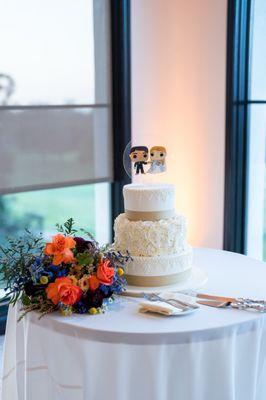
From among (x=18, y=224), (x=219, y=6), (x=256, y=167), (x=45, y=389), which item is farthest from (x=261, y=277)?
(x=219, y=6)

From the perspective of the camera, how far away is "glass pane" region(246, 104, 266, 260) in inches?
138

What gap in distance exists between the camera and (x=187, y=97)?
377 centimetres

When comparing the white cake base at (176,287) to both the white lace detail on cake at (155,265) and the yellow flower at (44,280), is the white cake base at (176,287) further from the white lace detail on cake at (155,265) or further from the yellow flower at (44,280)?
the yellow flower at (44,280)

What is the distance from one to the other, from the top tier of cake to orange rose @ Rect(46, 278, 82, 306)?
410mm

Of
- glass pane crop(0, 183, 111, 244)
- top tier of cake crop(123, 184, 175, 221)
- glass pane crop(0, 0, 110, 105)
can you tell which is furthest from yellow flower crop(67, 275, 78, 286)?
glass pane crop(0, 0, 110, 105)

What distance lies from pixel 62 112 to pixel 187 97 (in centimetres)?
94

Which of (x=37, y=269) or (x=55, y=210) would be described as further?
(x=55, y=210)

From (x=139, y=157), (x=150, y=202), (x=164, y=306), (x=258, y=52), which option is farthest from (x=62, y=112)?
(x=164, y=306)

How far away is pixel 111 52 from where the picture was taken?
365 cm

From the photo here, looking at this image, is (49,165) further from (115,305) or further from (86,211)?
(115,305)

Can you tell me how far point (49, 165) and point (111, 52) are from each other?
931mm

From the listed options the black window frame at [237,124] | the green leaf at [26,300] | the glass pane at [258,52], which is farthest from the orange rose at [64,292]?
the glass pane at [258,52]

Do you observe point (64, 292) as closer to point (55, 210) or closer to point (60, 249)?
point (60, 249)

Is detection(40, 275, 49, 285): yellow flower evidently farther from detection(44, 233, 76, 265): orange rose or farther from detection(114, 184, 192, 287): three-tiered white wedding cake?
detection(114, 184, 192, 287): three-tiered white wedding cake
